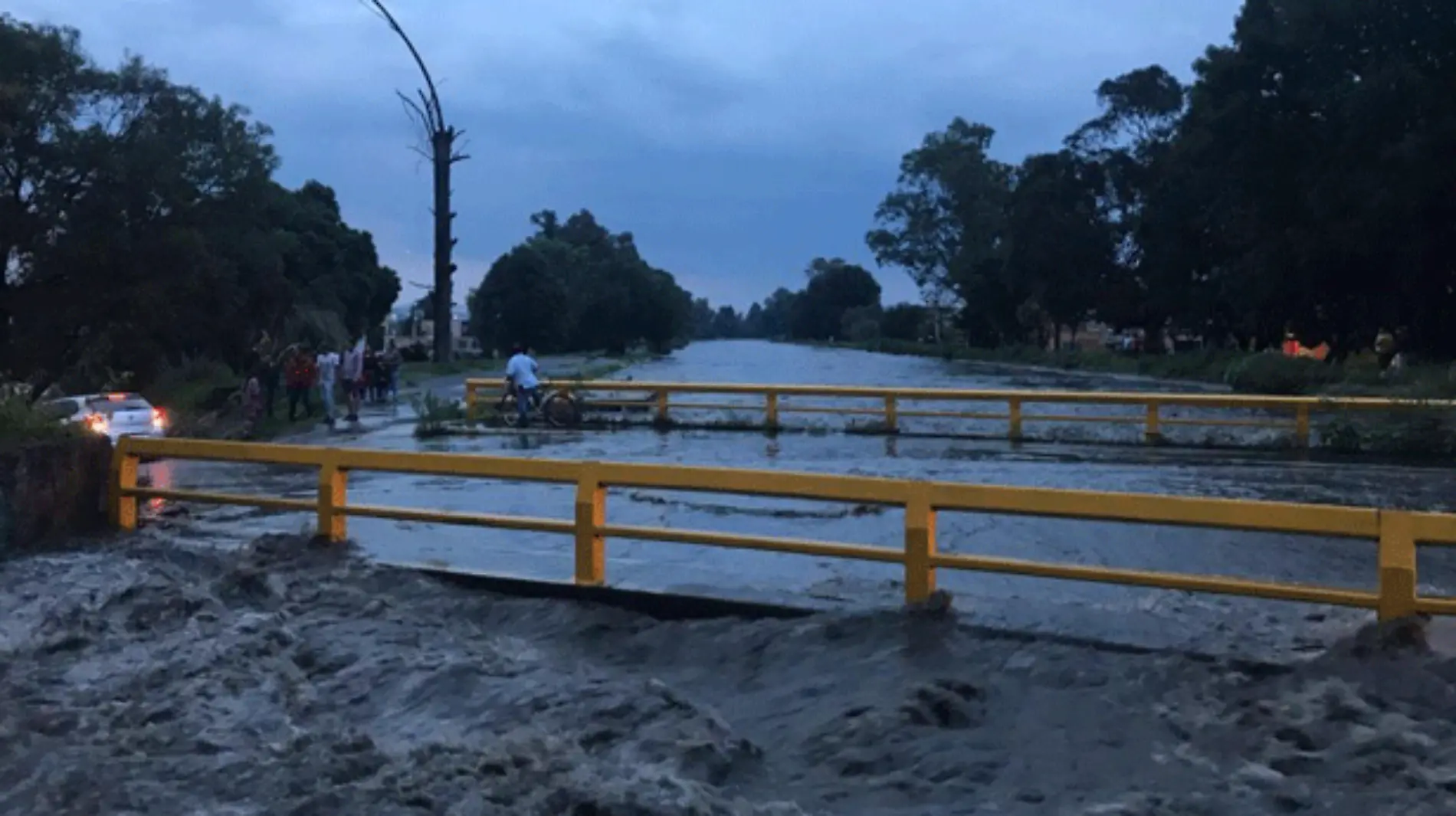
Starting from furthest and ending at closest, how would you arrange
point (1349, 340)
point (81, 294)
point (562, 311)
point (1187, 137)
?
point (562, 311), point (1187, 137), point (1349, 340), point (81, 294)

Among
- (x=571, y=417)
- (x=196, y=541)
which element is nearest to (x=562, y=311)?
(x=571, y=417)

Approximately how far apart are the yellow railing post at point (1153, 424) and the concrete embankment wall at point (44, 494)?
16.4m

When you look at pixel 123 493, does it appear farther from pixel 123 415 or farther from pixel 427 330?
pixel 427 330

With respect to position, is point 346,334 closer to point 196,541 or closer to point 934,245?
point 196,541

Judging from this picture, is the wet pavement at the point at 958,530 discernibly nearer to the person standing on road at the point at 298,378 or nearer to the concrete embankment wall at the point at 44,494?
the concrete embankment wall at the point at 44,494

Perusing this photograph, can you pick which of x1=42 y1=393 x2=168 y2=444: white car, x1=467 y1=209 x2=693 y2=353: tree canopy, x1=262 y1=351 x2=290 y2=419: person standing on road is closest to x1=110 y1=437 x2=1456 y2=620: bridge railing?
x1=42 y1=393 x2=168 y2=444: white car

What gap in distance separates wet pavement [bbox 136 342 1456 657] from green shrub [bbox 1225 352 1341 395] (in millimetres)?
18667

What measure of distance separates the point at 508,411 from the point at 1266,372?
925 inches

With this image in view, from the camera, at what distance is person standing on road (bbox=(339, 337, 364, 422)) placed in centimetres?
2777

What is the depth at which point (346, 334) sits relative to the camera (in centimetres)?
6462

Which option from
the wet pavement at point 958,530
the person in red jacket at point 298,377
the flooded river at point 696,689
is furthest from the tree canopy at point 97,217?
the flooded river at point 696,689

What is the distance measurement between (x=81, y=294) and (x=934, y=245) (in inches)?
4035

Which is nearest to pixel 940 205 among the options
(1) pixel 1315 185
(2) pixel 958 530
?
(1) pixel 1315 185

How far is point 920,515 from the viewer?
309 inches
